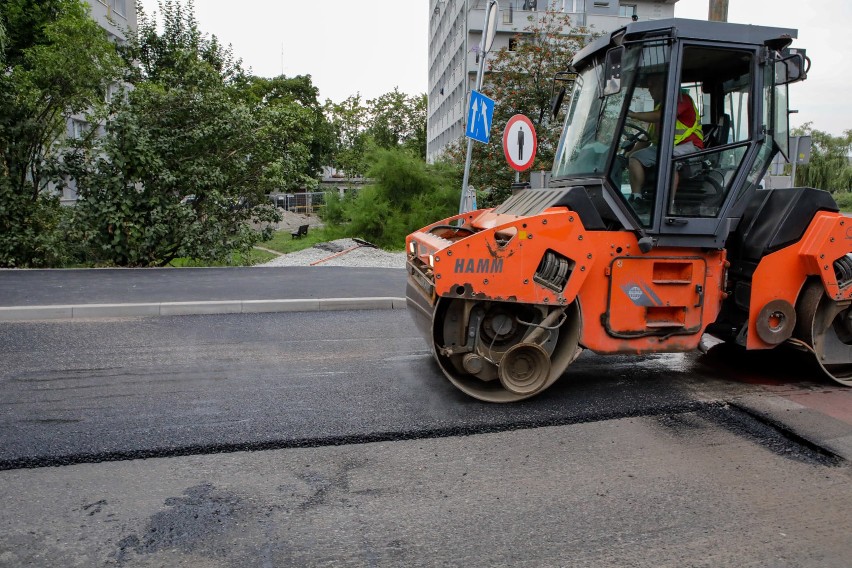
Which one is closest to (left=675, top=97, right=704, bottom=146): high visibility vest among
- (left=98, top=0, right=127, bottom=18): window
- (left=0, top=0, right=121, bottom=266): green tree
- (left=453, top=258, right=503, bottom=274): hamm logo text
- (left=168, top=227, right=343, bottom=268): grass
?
(left=453, top=258, right=503, bottom=274): hamm logo text

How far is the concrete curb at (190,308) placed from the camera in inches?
314

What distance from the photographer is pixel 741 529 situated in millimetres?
3244

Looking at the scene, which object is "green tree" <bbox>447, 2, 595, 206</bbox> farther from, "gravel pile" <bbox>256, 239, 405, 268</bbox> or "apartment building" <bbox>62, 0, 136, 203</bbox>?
"apartment building" <bbox>62, 0, 136, 203</bbox>

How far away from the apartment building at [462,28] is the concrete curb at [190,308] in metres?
11.2

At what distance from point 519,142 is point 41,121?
32.0 ft

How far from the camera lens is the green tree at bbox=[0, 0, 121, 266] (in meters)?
12.8

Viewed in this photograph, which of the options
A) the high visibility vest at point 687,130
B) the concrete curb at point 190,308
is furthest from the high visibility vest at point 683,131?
the concrete curb at point 190,308

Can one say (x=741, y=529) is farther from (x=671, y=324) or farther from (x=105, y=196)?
(x=105, y=196)

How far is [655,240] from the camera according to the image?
5.14m

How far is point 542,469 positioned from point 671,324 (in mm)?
1979

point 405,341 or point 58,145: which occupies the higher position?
point 58,145

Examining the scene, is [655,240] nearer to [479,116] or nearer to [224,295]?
[479,116]

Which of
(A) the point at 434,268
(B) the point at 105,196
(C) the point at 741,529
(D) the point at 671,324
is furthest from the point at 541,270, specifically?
(B) the point at 105,196

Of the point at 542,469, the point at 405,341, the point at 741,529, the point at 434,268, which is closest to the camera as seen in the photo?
the point at 741,529
